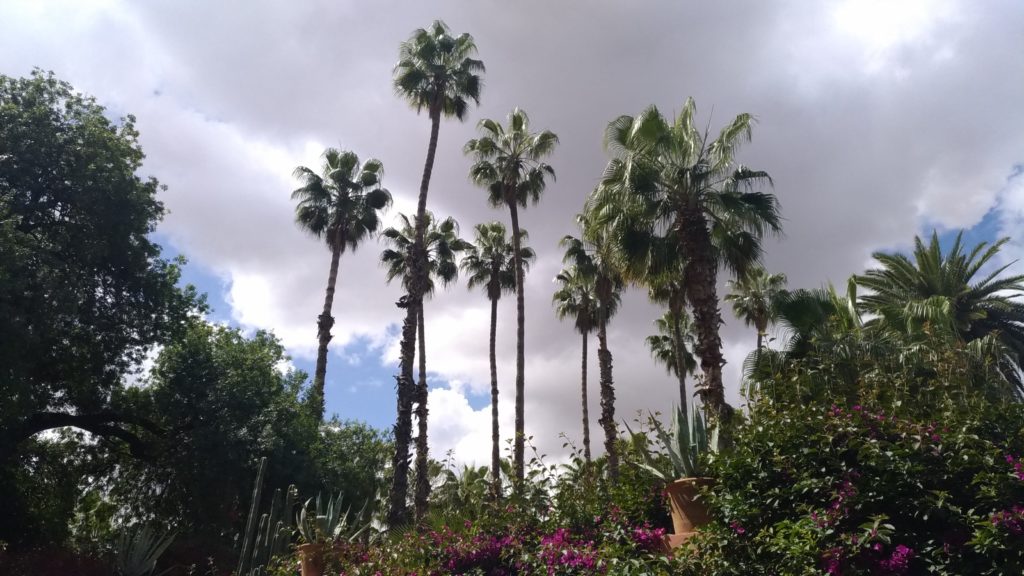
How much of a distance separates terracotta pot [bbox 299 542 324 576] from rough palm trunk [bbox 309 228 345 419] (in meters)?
13.1

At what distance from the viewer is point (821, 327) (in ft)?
47.5

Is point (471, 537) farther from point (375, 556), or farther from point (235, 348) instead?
point (235, 348)

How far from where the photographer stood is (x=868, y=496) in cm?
546

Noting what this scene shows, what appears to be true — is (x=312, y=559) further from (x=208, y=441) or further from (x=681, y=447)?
(x=208, y=441)

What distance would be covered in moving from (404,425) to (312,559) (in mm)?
5209

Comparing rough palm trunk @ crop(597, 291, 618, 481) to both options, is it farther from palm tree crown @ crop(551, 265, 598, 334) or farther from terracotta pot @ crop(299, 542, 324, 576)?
terracotta pot @ crop(299, 542, 324, 576)

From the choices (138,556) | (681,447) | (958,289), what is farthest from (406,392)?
(958,289)

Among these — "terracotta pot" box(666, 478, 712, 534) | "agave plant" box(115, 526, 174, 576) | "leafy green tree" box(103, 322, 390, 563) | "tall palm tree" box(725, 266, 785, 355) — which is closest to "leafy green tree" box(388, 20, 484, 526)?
"leafy green tree" box(103, 322, 390, 563)

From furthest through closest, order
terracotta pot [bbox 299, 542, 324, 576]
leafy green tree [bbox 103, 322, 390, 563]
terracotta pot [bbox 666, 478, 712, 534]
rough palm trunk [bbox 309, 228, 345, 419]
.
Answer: rough palm trunk [bbox 309, 228, 345, 419] < leafy green tree [bbox 103, 322, 390, 563] < terracotta pot [bbox 299, 542, 324, 576] < terracotta pot [bbox 666, 478, 712, 534]

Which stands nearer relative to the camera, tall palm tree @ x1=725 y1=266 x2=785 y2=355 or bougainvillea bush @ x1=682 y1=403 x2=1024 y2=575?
bougainvillea bush @ x1=682 y1=403 x2=1024 y2=575

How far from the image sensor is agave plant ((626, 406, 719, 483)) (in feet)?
23.8

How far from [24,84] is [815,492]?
17985 millimetres

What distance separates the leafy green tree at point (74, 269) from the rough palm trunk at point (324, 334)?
5.96 meters

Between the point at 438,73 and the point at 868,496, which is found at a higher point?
the point at 438,73
